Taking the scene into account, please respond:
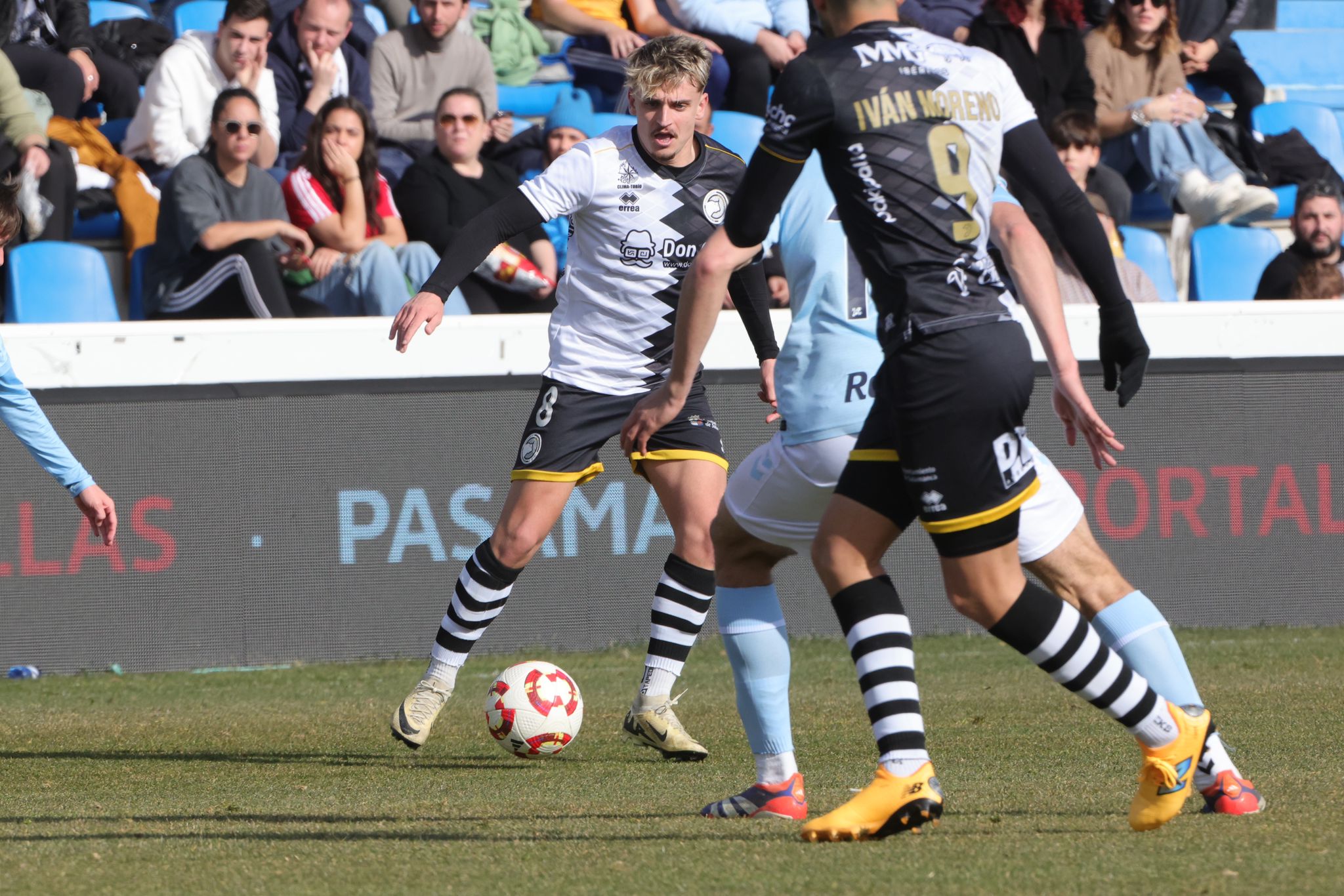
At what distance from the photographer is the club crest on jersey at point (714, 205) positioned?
21.6 feet

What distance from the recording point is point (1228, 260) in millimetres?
12328

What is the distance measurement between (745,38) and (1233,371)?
4.71 meters

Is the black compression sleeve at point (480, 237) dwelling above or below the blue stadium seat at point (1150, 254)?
above

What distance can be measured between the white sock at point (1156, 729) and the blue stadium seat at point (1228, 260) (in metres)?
8.36

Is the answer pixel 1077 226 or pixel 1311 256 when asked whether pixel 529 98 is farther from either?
pixel 1077 226

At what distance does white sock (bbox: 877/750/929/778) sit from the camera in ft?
13.5

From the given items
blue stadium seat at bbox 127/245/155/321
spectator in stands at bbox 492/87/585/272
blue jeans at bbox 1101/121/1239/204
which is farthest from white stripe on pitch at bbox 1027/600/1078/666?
blue jeans at bbox 1101/121/1239/204

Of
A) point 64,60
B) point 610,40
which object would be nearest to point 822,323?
point 64,60

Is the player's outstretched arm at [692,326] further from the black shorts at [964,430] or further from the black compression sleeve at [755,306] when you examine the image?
the black compression sleeve at [755,306]

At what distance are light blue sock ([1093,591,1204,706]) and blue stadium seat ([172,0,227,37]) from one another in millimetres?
10423

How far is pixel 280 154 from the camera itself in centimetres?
1162

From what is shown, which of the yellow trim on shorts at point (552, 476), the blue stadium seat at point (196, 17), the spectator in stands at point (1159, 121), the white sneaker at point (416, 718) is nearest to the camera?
the white sneaker at point (416, 718)

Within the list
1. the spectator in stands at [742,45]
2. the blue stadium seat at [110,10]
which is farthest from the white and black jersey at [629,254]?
the blue stadium seat at [110,10]

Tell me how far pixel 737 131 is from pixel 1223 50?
15.4 ft
